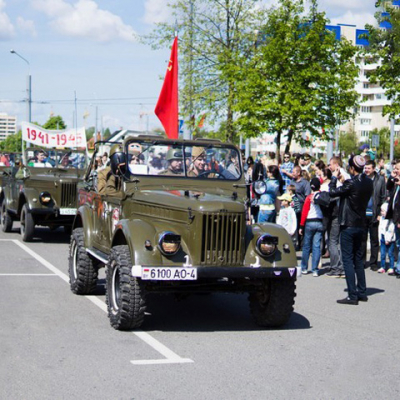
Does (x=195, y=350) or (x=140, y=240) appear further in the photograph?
(x=140, y=240)

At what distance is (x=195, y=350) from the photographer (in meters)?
7.20

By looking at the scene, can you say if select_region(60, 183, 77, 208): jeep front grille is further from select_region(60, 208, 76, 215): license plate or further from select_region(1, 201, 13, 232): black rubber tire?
select_region(1, 201, 13, 232): black rubber tire

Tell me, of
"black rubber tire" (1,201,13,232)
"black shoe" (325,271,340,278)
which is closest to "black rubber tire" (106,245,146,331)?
"black shoe" (325,271,340,278)

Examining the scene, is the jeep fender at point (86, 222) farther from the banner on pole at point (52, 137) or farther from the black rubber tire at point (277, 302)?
the banner on pole at point (52, 137)

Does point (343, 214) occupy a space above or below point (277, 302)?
above

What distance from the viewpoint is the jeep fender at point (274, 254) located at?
7.89 meters

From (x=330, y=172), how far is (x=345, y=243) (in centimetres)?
327

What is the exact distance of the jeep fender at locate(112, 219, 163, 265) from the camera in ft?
24.9

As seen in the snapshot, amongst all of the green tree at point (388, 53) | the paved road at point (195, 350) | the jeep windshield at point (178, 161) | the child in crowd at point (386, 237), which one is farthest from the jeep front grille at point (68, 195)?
the green tree at point (388, 53)

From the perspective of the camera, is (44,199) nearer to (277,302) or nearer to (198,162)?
(198,162)

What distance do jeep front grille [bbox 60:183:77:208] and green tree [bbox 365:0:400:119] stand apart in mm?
8501

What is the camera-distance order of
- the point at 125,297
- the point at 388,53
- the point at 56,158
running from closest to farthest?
the point at 125,297 < the point at 56,158 < the point at 388,53

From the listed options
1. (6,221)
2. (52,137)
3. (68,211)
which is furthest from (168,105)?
(52,137)

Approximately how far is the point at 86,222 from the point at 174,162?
1510mm
